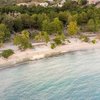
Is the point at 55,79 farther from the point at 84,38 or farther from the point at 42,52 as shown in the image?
the point at 84,38

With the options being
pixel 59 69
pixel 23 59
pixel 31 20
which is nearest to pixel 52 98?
pixel 59 69

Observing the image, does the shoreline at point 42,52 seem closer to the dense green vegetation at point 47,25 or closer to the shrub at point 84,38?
the shrub at point 84,38

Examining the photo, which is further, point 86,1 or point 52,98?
point 86,1

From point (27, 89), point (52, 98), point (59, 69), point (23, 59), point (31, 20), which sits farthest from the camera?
point (31, 20)

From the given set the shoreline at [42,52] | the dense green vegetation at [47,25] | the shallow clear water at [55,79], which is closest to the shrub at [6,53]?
the shoreline at [42,52]

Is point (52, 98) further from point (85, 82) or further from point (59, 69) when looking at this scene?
point (59, 69)

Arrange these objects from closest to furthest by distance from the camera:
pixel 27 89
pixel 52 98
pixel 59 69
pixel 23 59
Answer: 1. pixel 52 98
2. pixel 27 89
3. pixel 59 69
4. pixel 23 59

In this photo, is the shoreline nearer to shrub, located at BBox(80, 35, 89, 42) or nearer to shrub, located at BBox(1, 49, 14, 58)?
shrub, located at BBox(1, 49, 14, 58)
